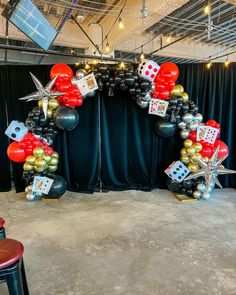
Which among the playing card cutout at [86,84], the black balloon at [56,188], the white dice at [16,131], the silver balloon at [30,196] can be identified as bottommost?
the silver balloon at [30,196]

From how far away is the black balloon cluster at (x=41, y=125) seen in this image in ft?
13.6

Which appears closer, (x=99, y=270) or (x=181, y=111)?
(x=99, y=270)

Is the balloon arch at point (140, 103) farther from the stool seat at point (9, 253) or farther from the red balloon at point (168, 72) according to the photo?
the stool seat at point (9, 253)

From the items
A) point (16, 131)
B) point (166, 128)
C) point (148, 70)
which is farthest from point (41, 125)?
point (166, 128)

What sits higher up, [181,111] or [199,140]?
[181,111]

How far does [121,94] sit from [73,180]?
1.92 meters

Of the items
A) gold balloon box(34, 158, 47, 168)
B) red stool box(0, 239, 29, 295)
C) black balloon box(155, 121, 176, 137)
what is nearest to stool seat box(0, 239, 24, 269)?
red stool box(0, 239, 29, 295)

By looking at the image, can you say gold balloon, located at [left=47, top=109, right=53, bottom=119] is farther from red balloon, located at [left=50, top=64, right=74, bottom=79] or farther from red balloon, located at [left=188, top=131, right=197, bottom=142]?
red balloon, located at [left=188, top=131, right=197, bottom=142]

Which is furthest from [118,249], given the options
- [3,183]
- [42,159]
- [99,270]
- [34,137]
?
[3,183]

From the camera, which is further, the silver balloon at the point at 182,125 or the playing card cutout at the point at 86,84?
the silver balloon at the point at 182,125

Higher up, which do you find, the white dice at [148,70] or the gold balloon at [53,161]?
the white dice at [148,70]

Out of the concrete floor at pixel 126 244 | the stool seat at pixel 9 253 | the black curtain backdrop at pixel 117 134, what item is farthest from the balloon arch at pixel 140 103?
the stool seat at pixel 9 253

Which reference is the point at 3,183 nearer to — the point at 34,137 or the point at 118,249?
the point at 34,137

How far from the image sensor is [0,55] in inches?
333
